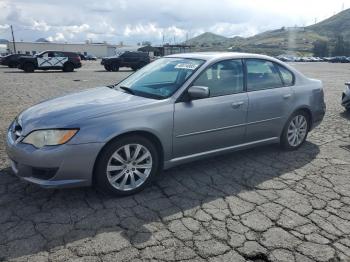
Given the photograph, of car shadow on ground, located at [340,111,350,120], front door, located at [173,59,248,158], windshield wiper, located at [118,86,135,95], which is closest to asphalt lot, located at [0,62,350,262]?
front door, located at [173,59,248,158]

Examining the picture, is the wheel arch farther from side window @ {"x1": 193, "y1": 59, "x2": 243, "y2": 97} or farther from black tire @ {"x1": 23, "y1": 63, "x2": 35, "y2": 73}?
black tire @ {"x1": 23, "y1": 63, "x2": 35, "y2": 73}

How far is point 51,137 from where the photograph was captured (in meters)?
3.47

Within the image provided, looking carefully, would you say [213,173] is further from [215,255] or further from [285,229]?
[215,255]

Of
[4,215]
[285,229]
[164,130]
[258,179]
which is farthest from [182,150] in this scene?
[4,215]

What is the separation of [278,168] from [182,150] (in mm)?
1610

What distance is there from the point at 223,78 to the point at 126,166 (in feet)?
6.12

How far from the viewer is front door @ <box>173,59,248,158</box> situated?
4.12 m

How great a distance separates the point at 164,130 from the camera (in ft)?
13.0

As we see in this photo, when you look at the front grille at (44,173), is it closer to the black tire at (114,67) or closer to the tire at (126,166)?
the tire at (126,166)

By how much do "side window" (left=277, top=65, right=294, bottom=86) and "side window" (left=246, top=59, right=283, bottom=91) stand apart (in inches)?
4.3

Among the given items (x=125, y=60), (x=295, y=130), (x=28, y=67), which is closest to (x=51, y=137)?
(x=295, y=130)

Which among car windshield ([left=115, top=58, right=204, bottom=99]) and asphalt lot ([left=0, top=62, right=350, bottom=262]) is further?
car windshield ([left=115, top=58, right=204, bottom=99])

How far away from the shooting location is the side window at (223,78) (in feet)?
14.4

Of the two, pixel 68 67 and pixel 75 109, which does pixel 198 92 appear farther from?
pixel 68 67
